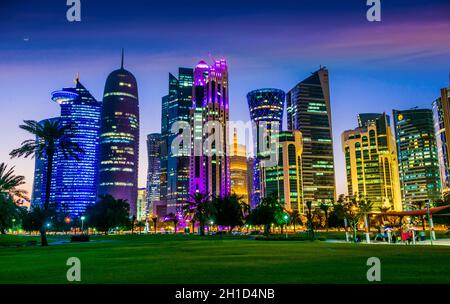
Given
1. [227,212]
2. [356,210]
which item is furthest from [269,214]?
[356,210]

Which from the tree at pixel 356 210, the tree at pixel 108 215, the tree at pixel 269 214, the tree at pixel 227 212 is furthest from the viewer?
the tree at pixel 108 215

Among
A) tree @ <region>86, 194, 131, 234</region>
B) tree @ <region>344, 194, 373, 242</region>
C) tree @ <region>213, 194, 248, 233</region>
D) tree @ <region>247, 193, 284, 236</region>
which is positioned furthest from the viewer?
tree @ <region>86, 194, 131, 234</region>

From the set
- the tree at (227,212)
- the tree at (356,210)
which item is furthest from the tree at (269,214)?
the tree at (356,210)

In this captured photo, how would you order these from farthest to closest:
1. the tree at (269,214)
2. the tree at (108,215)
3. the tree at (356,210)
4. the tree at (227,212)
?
1. the tree at (108,215)
2. the tree at (227,212)
3. the tree at (269,214)
4. the tree at (356,210)

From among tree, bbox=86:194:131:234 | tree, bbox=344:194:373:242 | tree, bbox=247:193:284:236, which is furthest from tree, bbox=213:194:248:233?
tree, bbox=86:194:131:234

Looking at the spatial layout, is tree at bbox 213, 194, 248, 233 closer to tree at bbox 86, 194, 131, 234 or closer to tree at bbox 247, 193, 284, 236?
tree at bbox 247, 193, 284, 236

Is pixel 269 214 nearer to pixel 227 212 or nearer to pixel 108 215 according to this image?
pixel 227 212

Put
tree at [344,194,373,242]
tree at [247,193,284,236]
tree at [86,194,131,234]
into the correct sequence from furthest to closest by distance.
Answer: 1. tree at [86,194,131,234]
2. tree at [247,193,284,236]
3. tree at [344,194,373,242]

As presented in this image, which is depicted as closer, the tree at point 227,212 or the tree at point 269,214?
the tree at point 269,214

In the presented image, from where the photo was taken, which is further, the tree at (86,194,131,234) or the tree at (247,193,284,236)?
the tree at (86,194,131,234)

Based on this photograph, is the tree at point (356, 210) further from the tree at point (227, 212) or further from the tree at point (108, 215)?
the tree at point (108, 215)

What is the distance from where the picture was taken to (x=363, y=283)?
1184 centimetres
